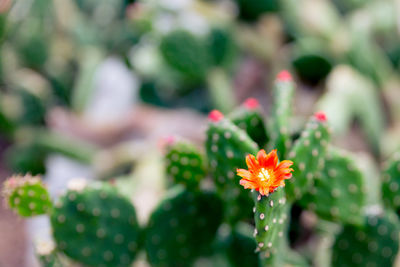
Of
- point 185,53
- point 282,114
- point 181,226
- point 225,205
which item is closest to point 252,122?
point 282,114

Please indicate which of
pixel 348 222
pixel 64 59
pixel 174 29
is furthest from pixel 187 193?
pixel 64 59

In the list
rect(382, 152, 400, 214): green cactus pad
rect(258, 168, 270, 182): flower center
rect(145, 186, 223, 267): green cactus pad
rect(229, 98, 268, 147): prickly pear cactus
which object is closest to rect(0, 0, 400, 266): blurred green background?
rect(145, 186, 223, 267): green cactus pad

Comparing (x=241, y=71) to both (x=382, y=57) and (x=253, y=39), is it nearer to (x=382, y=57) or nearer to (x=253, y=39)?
(x=253, y=39)

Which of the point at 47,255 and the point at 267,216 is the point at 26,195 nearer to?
the point at 47,255

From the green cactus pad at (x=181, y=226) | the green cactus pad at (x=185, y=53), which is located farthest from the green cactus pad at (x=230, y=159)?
the green cactus pad at (x=185, y=53)

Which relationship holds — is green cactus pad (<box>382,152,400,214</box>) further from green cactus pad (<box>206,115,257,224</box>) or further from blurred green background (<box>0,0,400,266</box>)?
blurred green background (<box>0,0,400,266</box>)

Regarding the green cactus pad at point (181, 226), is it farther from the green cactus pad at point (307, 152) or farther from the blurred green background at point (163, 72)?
the blurred green background at point (163, 72)

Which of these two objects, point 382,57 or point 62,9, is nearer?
point 382,57
